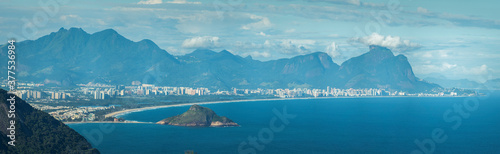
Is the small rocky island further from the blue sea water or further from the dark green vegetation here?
the dark green vegetation

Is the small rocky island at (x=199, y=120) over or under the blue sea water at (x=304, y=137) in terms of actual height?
over

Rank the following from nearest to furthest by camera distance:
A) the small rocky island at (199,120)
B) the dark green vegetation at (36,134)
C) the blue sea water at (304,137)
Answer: the dark green vegetation at (36,134) → the blue sea water at (304,137) → the small rocky island at (199,120)

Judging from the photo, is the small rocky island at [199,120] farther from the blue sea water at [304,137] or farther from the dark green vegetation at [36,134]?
the dark green vegetation at [36,134]

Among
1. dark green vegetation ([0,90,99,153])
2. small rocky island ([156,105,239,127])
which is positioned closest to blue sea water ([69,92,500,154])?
small rocky island ([156,105,239,127])

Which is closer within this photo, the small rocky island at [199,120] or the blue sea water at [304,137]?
the blue sea water at [304,137]

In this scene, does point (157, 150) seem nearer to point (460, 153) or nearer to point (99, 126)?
point (99, 126)

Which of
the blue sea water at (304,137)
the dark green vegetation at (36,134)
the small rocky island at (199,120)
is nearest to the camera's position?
the dark green vegetation at (36,134)

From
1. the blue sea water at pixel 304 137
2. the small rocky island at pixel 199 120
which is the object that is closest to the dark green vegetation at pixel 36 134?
the blue sea water at pixel 304 137
